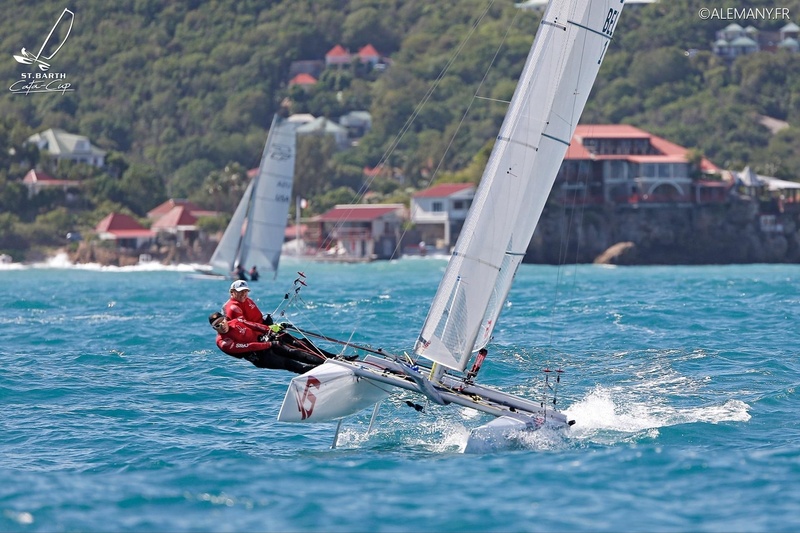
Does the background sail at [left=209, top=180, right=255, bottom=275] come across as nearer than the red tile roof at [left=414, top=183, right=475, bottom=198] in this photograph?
Yes

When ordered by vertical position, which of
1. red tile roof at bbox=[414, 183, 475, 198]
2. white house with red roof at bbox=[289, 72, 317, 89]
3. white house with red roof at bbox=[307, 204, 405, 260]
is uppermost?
white house with red roof at bbox=[289, 72, 317, 89]

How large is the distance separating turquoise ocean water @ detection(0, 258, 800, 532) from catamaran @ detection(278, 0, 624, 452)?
68 centimetres

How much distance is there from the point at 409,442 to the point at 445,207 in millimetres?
64401

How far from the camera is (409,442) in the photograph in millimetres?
13461

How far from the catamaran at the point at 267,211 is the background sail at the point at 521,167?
30673 millimetres

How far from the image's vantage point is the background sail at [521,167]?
13109 millimetres

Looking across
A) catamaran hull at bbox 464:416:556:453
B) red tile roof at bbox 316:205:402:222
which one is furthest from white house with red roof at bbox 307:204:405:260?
catamaran hull at bbox 464:416:556:453

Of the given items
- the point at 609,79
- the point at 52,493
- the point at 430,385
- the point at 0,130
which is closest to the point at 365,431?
the point at 430,385

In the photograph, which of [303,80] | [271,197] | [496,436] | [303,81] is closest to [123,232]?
[271,197]

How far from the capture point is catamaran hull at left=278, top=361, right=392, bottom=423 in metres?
12.6

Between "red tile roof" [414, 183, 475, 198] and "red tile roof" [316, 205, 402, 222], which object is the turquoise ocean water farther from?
"red tile roof" [316, 205, 402, 222]

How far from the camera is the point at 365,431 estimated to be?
14.3 m

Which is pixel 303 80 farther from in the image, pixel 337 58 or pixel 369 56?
pixel 369 56

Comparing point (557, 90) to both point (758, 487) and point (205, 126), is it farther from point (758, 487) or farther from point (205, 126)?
point (205, 126)
